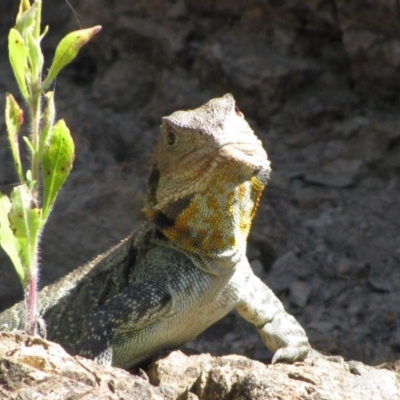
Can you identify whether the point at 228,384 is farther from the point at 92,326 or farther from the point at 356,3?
the point at 356,3

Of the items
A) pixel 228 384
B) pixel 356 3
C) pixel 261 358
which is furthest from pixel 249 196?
pixel 356 3

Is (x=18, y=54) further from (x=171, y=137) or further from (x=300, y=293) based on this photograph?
(x=300, y=293)

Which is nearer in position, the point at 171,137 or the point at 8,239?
the point at 8,239

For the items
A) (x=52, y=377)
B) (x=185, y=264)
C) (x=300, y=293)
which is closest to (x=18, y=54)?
(x=52, y=377)

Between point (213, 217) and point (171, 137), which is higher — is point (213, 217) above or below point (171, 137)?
below

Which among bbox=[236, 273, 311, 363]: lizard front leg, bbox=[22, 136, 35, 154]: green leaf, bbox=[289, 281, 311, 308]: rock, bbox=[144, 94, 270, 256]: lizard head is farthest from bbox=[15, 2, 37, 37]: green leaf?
bbox=[289, 281, 311, 308]: rock

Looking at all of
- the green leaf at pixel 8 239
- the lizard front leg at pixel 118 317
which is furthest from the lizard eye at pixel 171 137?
the green leaf at pixel 8 239

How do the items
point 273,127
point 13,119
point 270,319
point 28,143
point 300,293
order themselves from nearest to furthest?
point 28,143 < point 13,119 < point 270,319 < point 300,293 < point 273,127
